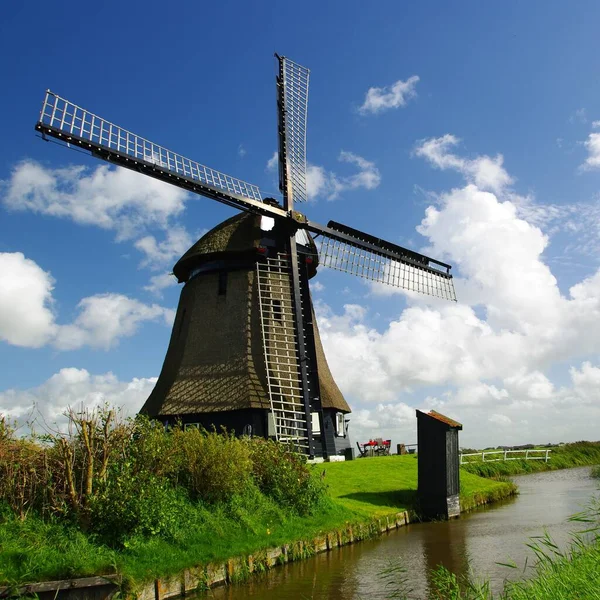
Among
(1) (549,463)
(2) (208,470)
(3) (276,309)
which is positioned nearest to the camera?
(2) (208,470)

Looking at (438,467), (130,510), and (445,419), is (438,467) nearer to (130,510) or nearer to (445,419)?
(445,419)

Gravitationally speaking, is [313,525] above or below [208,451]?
below

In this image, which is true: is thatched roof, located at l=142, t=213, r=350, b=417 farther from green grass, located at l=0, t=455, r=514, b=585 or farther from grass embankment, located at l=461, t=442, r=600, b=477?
grass embankment, located at l=461, t=442, r=600, b=477

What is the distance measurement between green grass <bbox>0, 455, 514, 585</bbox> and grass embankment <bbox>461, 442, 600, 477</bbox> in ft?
38.1

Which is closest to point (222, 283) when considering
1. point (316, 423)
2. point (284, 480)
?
point (316, 423)

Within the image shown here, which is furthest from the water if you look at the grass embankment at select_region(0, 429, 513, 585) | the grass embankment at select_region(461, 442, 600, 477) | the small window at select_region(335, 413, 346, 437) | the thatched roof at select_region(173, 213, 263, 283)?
the thatched roof at select_region(173, 213, 263, 283)

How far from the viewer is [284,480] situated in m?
11.5

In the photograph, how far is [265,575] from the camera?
9086mm

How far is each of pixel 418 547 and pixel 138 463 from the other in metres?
5.09

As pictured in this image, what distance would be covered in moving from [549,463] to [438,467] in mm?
20440

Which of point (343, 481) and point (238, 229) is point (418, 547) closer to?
point (343, 481)

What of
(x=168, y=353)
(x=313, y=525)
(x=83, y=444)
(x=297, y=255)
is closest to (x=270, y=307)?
(x=297, y=255)

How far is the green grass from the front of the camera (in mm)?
7332

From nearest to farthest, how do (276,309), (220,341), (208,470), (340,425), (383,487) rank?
(208,470) < (383,487) < (220,341) < (276,309) < (340,425)
